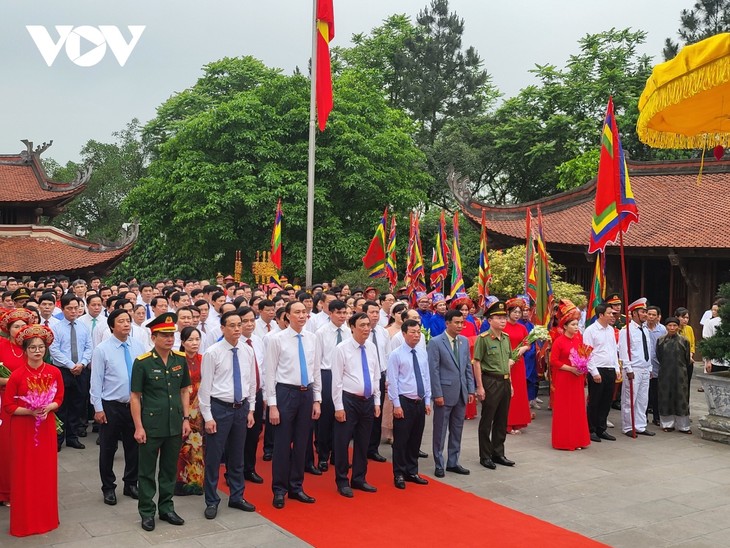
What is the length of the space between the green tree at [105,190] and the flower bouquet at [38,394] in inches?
1505

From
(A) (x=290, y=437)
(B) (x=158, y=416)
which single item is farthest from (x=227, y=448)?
(B) (x=158, y=416)

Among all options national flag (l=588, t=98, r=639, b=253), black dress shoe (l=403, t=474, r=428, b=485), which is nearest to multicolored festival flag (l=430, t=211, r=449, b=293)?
national flag (l=588, t=98, r=639, b=253)

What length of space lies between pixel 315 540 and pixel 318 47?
12342 mm

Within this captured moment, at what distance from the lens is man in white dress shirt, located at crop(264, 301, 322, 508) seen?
6766mm

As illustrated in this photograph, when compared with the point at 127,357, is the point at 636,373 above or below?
below

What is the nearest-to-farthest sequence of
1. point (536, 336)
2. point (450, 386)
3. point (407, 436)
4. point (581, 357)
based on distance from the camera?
point (407, 436) → point (450, 386) → point (581, 357) → point (536, 336)

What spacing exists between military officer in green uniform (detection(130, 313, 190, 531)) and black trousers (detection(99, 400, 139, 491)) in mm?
691

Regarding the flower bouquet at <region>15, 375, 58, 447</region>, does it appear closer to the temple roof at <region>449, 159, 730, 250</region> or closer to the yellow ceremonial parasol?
the yellow ceremonial parasol

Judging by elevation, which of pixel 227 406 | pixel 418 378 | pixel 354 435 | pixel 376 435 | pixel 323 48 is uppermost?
pixel 323 48

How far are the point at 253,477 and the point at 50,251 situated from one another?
22.2 m

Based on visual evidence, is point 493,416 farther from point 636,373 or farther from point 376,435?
point 636,373

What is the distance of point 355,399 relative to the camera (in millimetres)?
7184

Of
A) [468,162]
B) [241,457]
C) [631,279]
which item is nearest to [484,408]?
[241,457]

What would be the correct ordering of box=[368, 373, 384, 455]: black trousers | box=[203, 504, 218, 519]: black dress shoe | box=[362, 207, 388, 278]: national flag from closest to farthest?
box=[203, 504, 218, 519]: black dress shoe
box=[368, 373, 384, 455]: black trousers
box=[362, 207, 388, 278]: national flag
